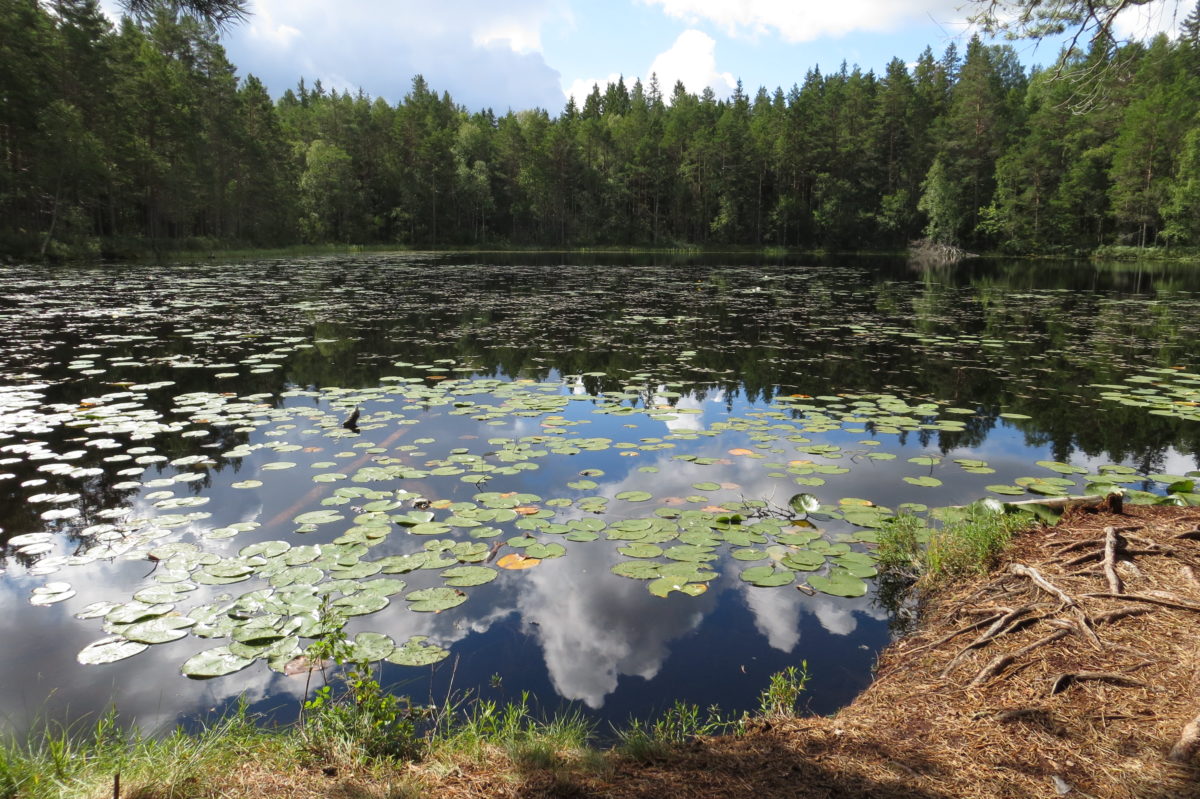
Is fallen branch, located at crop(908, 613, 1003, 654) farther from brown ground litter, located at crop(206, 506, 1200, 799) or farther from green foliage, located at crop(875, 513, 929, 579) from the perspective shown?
green foliage, located at crop(875, 513, 929, 579)

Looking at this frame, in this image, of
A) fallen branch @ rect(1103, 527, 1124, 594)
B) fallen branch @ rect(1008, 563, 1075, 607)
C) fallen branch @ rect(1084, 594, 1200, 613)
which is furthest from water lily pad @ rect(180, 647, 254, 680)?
A: fallen branch @ rect(1103, 527, 1124, 594)

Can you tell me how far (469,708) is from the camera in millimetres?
2982

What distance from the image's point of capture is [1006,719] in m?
2.50

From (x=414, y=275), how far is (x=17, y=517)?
88.5 feet

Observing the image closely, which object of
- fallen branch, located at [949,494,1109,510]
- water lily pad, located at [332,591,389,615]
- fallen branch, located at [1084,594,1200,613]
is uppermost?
fallen branch, located at [949,494,1109,510]

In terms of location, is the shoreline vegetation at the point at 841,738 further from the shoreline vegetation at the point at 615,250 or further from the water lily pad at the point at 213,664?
the shoreline vegetation at the point at 615,250

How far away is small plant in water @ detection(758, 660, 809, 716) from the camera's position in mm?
2875

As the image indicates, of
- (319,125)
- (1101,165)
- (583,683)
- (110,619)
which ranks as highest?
(319,125)

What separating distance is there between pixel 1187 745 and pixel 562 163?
2912 inches

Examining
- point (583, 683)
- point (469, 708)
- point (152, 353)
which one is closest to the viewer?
point (469, 708)

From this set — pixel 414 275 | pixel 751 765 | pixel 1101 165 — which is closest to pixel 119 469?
pixel 751 765

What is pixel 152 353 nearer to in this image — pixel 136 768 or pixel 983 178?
pixel 136 768

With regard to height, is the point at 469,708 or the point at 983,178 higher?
the point at 983,178

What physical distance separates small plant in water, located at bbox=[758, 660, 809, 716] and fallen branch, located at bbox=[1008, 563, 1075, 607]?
55.0 inches
